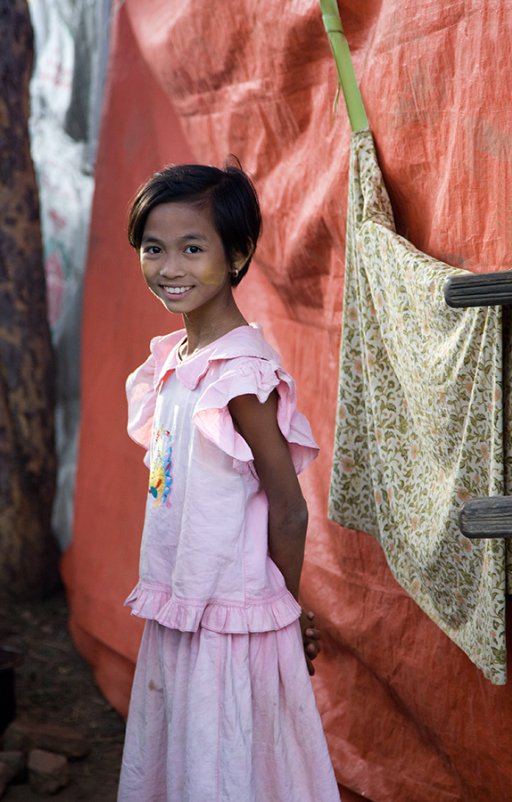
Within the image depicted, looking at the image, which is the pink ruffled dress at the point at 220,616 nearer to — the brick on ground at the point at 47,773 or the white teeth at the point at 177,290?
the white teeth at the point at 177,290

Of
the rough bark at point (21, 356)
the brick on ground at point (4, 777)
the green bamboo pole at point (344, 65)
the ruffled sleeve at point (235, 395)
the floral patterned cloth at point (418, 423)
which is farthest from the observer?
the rough bark at point (21, 356)

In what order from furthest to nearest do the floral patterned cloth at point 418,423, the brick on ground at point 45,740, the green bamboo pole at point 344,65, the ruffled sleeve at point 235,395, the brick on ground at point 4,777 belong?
the brick on ground at point 45,740, the brick on ground at point 4,777, the green bamboo pole at point 344,65, the ruffled sleeve at point 235,395, the floral patterned cloth at point 418,423

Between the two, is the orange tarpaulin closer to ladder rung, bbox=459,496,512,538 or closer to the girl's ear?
the girl's ear

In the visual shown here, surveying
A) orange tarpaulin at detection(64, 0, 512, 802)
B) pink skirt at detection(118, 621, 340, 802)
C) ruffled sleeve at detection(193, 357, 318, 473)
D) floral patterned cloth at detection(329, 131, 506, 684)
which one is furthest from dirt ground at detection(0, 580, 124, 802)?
ruffled sleeve at detection(193, 357, 318, 473)

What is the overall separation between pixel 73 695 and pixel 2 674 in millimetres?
570

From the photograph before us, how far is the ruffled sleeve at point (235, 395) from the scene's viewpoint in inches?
75.1

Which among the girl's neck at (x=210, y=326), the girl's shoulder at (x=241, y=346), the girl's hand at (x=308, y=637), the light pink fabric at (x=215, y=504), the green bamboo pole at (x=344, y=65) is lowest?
the girl's hand at (x=308, y=637)

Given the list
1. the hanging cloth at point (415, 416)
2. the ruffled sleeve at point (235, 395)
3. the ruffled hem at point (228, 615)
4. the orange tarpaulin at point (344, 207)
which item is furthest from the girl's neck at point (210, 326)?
the ruffled hem at point (228, 615)

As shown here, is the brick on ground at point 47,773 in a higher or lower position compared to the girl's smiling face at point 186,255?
lower

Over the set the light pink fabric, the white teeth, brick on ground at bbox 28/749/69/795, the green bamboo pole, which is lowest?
brick on ground at bbox 28/749/69/795

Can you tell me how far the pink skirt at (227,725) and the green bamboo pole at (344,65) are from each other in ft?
3.33

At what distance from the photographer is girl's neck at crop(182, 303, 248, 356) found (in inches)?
81.3

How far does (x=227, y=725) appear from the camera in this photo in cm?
195

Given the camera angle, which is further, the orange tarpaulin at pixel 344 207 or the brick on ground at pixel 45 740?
the brick on ground at pixel 45 740
